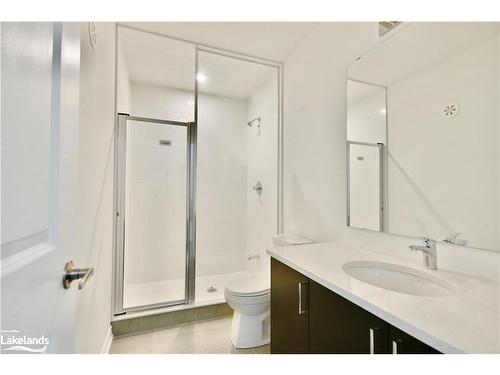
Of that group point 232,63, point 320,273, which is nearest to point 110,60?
point 232,63

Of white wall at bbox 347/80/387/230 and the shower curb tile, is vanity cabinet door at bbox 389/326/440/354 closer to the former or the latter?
white wall at bbox 347/80/387/230

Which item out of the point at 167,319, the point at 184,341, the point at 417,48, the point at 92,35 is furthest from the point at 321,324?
the point at 92,35

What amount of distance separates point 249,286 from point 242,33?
217cm

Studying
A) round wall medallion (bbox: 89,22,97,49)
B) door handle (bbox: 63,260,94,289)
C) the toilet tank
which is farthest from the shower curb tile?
round wall medallion (bbox: 89,22,97,49)

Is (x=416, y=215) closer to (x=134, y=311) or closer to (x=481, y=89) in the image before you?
(x=481, y=89)

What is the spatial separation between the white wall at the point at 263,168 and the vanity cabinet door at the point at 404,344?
1.78m

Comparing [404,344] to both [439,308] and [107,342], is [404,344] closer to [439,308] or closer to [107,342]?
[439,308]

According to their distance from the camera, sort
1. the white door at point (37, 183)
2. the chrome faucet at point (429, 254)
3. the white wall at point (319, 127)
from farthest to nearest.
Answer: the white wall at point (319, 127)
the chrome faucet at point (429, 254)
the white door at point (37, 183)

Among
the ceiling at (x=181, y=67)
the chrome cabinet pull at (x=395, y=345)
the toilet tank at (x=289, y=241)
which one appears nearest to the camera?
the chrome cabinet pull at (x=395, y=345)

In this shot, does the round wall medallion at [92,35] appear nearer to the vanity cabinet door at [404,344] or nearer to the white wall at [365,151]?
the white wall at [365,151]

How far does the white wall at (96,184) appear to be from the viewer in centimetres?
109

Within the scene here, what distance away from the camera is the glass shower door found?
2449 millimetres

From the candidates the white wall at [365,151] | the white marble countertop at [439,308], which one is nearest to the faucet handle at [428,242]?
Answer: the white marble countertop at [439,308]

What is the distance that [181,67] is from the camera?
97.7 inches
